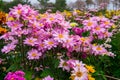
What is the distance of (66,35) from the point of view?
381 centimetres

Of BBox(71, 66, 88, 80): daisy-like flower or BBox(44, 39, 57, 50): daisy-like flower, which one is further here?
BBox(44, 39, 57, 50): daisy-like flower

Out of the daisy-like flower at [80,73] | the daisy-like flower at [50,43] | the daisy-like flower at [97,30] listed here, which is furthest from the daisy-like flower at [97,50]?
the daisy-like flower at [80,73]

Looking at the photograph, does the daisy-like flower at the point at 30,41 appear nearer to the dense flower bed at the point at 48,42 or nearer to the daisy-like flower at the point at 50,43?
the dense flower bed at the point at 48,42

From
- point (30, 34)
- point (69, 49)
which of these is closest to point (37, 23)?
point (30, 34)

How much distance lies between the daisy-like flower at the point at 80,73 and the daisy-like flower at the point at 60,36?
0.45 meters

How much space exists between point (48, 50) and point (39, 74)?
296 mm

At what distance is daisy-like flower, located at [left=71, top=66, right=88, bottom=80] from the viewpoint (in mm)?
3352

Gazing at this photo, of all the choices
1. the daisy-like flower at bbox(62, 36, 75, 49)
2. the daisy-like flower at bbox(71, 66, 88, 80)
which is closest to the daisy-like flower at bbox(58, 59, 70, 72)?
the daisy-like flower at bbox(62, 36, 75, 49)

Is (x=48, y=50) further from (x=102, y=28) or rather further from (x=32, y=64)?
(x=102, y=28)

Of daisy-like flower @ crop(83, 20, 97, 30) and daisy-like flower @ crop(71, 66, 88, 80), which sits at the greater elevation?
daisy-like flower @ crop(83, 20, 97, 30)

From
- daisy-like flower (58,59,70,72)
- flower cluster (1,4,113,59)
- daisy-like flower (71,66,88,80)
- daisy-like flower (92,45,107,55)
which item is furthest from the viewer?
daisy-like flower (92,45,107,55)

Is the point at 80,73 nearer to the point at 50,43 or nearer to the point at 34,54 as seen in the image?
the point at 50,43

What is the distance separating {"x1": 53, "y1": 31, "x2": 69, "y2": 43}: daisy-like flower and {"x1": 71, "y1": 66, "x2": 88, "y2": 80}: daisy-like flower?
1.47 feet

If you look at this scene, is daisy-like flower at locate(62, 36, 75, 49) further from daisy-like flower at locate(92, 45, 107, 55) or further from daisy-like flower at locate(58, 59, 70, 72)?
daisy-like flower at locate(92, 45, 107, 55)
